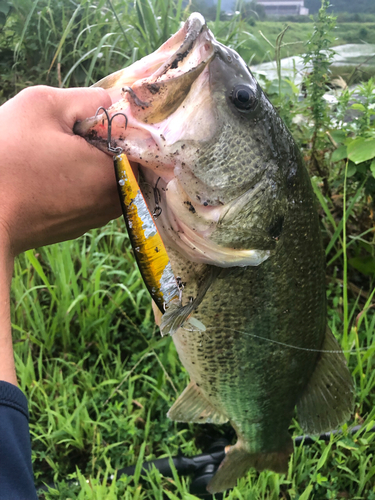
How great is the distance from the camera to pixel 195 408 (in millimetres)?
1525

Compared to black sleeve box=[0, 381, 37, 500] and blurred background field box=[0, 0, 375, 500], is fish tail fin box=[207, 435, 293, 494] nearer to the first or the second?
blurred background field box=[0, 0, 375, 500]

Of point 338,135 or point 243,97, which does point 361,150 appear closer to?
point 338,135

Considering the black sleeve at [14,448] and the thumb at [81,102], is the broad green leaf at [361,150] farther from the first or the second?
the black sleeve at [14,448]

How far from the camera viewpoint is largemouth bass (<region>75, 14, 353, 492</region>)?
863 millimetres

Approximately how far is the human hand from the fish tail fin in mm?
1182

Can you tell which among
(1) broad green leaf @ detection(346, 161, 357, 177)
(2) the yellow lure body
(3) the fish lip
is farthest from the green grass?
(3) the fish lip

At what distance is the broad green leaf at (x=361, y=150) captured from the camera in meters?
1.84

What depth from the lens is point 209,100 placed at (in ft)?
2.87

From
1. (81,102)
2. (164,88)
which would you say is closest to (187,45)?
A: (164,88)

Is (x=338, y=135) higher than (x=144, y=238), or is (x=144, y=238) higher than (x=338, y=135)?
(x=144, y=238)

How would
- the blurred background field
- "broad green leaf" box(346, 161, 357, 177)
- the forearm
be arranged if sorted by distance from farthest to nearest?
"broad green leaf" box(346, 161, 357, 177)
the blurred background field
the forearm

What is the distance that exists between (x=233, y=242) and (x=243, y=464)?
1.03m

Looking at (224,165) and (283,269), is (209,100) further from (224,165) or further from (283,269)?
(283,269)

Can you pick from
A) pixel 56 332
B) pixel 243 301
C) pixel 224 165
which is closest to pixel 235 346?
pixel 243 301
